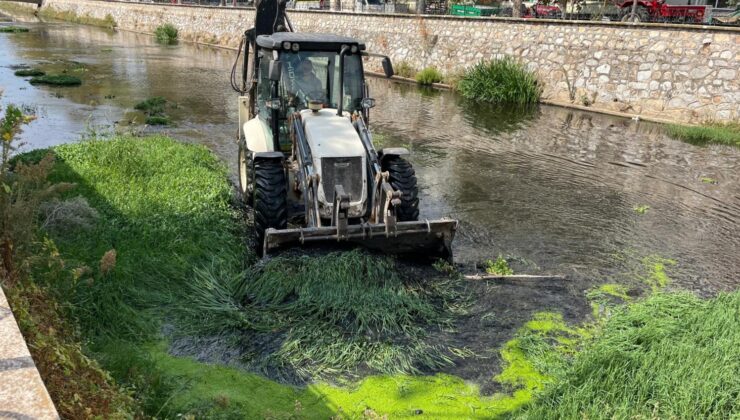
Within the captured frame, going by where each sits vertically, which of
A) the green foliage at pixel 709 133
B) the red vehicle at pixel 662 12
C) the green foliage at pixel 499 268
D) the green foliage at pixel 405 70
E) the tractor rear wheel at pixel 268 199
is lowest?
the green foliage at pixel 499 268

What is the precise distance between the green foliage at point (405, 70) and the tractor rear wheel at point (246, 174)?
1490cm

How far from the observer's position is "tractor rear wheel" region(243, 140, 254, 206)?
7906 millimetres

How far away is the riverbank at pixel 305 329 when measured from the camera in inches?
165

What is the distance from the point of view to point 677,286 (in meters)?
6.76

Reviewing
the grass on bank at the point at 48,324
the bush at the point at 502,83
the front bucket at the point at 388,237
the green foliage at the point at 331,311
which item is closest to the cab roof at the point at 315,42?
the front bucket at the point at 388,237

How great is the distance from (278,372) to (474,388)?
1550mm

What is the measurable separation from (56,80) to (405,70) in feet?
39.2

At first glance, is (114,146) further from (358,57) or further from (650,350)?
(650,350)

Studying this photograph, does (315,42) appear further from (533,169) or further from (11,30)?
(11,30)

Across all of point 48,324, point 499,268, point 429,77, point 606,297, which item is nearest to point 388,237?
point 499,268

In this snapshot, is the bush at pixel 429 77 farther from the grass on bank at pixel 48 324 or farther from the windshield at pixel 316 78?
the grass on bank at pixel 48 324

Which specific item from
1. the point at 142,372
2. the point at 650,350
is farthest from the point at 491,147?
the point at 142,372

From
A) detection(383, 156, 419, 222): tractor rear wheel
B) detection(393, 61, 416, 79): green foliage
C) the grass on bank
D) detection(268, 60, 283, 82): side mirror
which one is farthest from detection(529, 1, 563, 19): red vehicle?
the grass on bank

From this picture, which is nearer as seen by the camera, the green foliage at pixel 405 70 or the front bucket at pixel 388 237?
the front bucket at pixel 388 237
